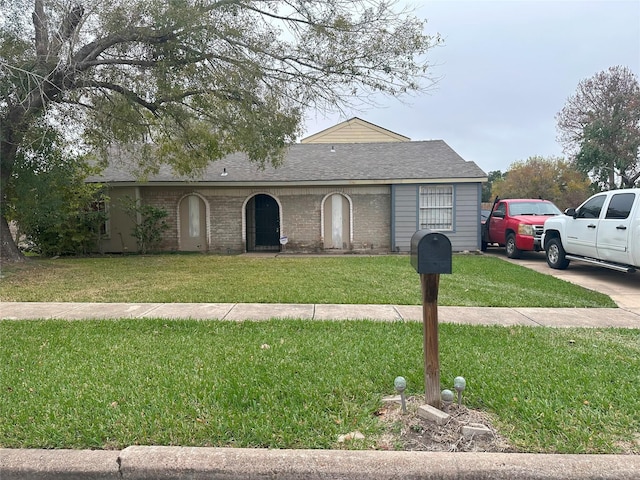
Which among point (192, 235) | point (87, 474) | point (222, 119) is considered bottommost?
point (87, 474)

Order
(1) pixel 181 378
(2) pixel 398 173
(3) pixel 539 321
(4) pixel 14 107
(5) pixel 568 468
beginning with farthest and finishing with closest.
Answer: (2) pixel 398 173
(4) pixel 14 107
(3) pixel 539 321
(1) pixel 181 378
(5) pixel 568 468

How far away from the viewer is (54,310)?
623 centimetres

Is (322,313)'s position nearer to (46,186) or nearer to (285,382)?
(285,382)

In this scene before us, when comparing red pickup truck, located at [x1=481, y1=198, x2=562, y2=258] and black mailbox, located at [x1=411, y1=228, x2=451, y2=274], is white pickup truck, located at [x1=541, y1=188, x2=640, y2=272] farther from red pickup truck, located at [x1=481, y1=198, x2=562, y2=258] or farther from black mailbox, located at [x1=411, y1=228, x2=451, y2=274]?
black mailbox, located at [x1=411, y1=228, x2=451, y2=274]

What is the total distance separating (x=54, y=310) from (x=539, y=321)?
7.29 m

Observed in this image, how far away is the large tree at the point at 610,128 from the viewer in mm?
23750

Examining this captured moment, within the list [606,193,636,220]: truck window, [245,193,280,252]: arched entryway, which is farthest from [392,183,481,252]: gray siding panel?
[606,193,636,220]: truck window

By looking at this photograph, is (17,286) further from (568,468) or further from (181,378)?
(568,468)

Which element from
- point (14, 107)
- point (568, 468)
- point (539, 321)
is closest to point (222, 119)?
point (14, 107)

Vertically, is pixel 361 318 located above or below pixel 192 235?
below

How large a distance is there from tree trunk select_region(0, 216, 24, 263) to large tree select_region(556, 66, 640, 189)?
2893 cm

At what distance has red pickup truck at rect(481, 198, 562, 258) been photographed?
12.3 meters

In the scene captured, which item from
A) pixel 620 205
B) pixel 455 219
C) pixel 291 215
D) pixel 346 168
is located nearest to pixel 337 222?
pixel 291 215

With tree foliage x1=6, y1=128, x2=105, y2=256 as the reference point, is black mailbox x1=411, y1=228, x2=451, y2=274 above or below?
below
